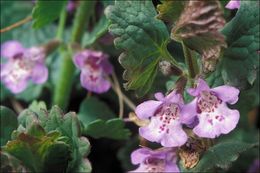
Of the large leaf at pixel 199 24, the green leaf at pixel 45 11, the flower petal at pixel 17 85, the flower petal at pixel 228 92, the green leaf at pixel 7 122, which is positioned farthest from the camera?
the flower petal at pixel 17 85

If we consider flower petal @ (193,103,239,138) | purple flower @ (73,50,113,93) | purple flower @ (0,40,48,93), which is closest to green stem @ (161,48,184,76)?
flower petal @ (193,103,239,138)

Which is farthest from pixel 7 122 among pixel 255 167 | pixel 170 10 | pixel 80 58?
pixel 255 167

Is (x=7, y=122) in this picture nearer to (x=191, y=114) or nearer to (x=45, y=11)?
(x=45, y=11)

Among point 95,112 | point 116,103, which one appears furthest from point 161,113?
point 116,103

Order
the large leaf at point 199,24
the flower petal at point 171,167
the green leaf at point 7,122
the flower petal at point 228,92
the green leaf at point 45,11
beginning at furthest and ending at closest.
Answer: the green leaf at point 45,11 < the green leaf at point 7,122 < the flower petal at point 171,167 < the flower petal at point 228,92 < the large leaf at point 199,24

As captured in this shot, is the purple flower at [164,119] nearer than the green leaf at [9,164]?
Yes

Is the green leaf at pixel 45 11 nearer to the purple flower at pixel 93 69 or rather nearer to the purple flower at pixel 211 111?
the purple flower at pixel 93 69

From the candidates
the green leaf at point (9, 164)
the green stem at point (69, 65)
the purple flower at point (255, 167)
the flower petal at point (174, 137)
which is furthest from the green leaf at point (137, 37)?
the purple flower at point (255, 167)
